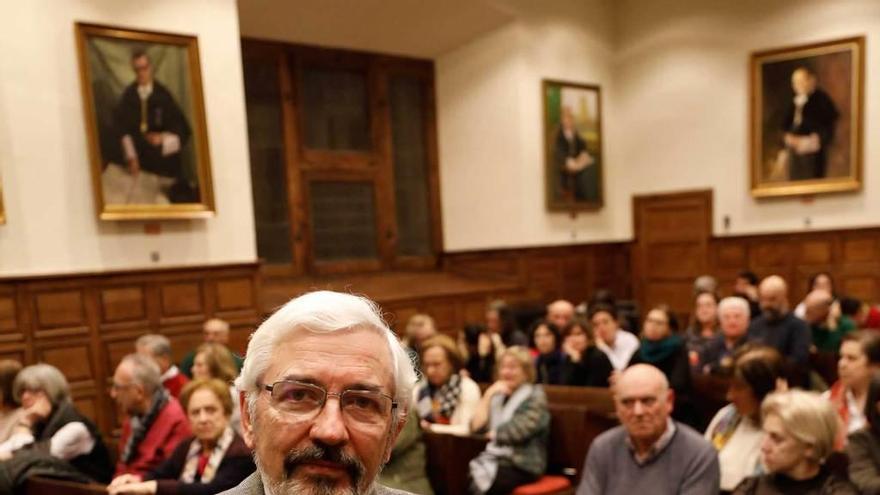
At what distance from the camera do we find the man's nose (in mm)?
1236

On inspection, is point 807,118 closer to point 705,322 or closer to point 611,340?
point 705,322

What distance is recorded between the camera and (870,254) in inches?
389

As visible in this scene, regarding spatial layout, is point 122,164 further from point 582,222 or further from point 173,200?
point 582,222

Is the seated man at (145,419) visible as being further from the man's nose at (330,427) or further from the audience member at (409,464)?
the man's nose at (330,427)

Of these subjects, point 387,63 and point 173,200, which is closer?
point 173,200

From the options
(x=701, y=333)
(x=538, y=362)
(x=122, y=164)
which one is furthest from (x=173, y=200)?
(x=701, y=333)

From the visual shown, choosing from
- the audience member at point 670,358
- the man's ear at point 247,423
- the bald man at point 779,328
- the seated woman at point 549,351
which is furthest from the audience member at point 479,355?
the man's ear at point 247,423

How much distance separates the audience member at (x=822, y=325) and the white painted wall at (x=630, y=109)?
5.09 meters

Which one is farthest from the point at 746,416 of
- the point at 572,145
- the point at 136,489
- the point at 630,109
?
the point at 630,109

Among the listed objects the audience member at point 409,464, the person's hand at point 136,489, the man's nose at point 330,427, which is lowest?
the audience member at point 409,464

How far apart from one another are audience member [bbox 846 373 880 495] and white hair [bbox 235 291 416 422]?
7.56 ft

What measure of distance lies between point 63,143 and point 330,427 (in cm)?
654

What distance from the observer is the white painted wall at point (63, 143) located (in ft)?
20.5

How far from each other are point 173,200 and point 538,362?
440 cm
